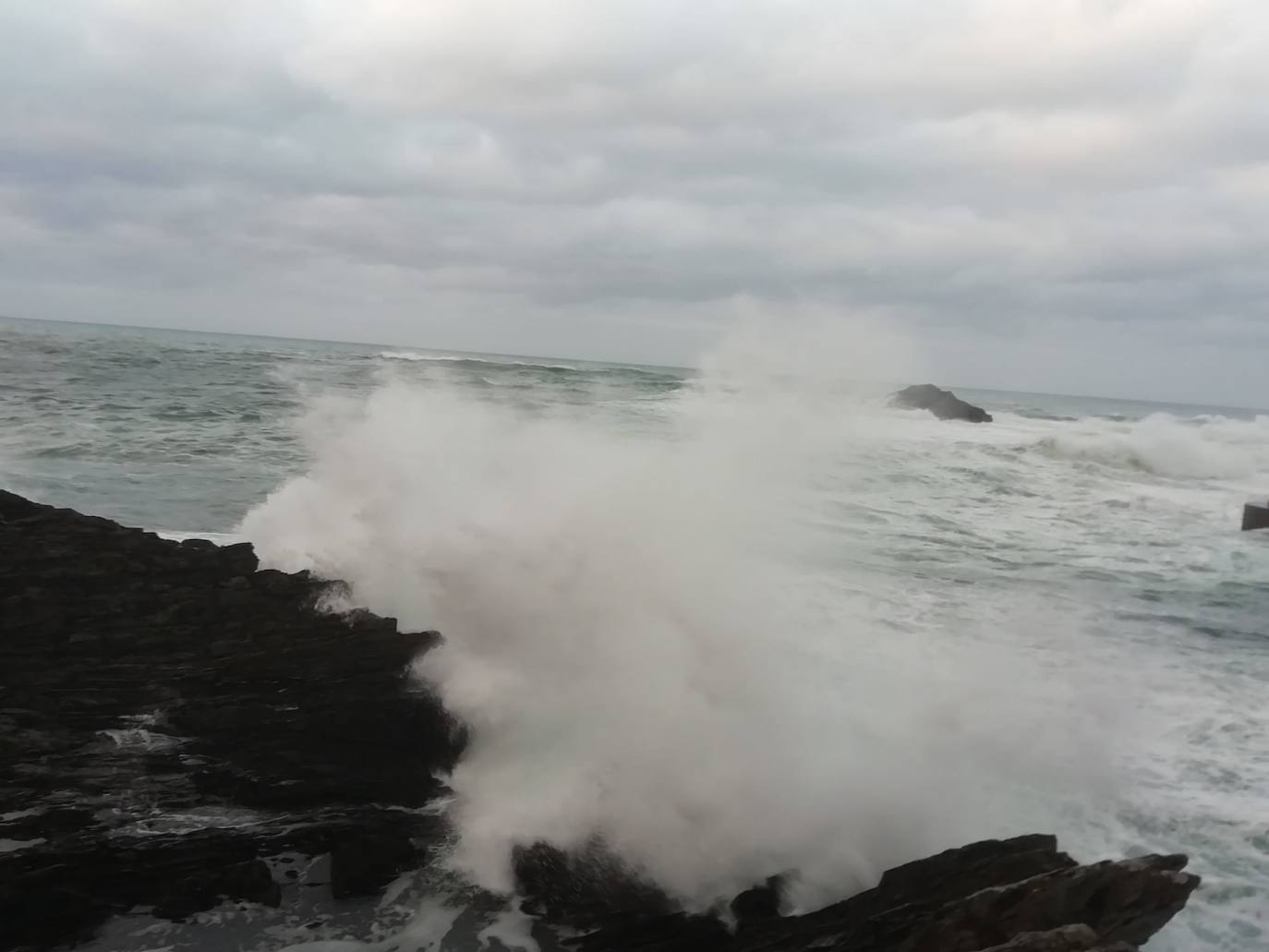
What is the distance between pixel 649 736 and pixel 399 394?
27.1 ft

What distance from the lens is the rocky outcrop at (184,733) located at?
4539 mm

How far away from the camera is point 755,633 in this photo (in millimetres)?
6941

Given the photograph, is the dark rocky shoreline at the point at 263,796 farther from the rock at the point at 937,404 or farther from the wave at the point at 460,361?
the wave at the point at 460,361

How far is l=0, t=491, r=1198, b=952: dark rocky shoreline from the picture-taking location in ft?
12.5

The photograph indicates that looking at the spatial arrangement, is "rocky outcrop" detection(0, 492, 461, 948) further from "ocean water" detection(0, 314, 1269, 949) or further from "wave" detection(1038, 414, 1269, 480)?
"wave" detection(1038, 414, 1269, 480)

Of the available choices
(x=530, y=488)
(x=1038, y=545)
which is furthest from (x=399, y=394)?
(x=1038, y=545)

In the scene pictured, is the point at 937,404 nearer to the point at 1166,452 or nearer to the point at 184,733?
the point at 1166,452

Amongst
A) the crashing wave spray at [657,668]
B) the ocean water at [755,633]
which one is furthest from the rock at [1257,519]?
the crashing wave spray at [657,668]

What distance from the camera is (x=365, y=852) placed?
484cm

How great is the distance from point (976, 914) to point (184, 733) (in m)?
4.71

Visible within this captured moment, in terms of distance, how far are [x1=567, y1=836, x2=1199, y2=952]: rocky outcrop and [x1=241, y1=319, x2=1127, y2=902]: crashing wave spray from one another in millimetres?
452

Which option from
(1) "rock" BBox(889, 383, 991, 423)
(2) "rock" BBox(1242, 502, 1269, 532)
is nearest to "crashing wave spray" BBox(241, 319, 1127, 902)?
(2) "rock" BBox(1242, 502, 1269, 532)

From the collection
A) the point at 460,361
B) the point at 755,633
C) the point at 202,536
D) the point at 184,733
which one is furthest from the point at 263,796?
the point at 460,361

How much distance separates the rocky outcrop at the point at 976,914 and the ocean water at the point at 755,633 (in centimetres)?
42
